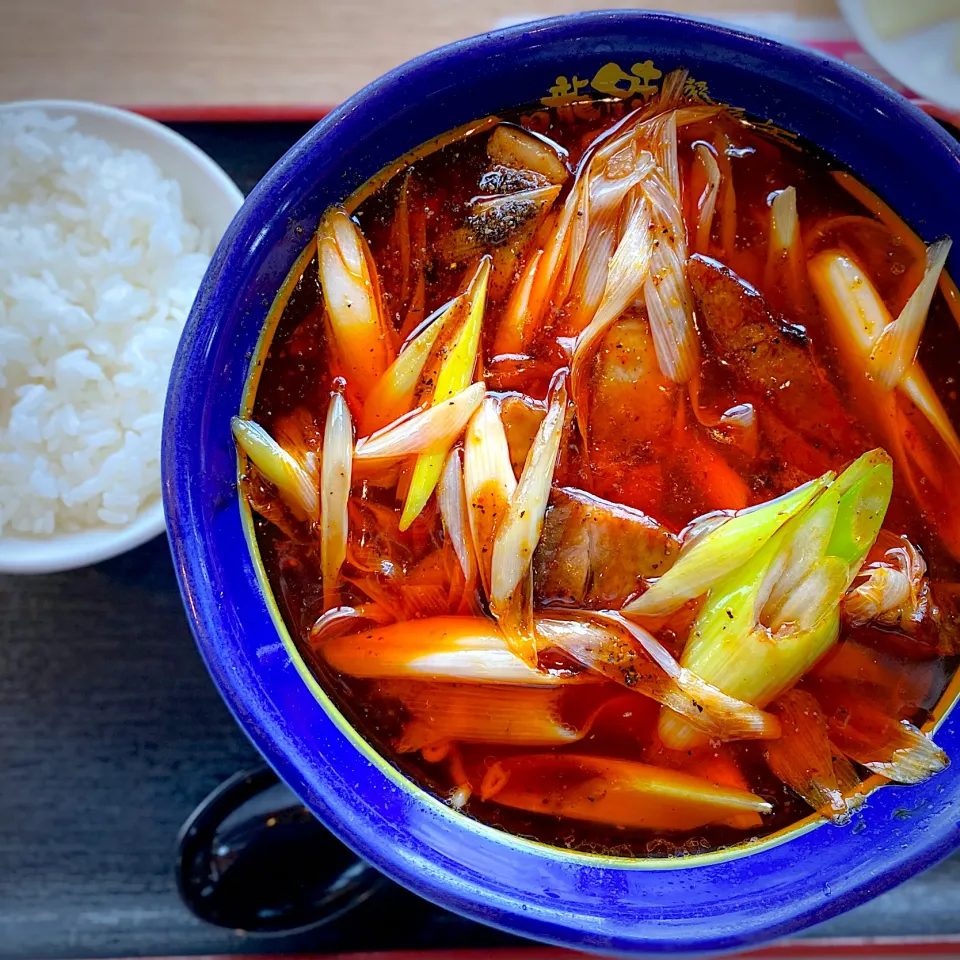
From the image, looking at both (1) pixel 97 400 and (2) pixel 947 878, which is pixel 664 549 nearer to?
(2) pixel 947 878

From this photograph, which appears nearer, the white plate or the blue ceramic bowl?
the blue ceramic bowl

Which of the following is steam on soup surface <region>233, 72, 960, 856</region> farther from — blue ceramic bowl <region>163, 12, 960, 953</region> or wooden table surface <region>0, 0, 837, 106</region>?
wooden table surface <region>0, 0, 837, 106</region>

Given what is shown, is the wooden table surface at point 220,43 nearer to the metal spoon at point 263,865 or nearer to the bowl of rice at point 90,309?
the bowl of rice at point 90,309

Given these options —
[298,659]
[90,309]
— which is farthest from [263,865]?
[90,309]

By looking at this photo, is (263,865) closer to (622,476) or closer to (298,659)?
(298,659)

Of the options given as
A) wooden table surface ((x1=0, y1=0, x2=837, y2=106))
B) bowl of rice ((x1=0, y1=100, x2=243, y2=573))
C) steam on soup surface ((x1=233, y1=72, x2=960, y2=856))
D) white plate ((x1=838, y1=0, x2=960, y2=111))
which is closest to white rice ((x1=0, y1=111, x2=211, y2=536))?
bowl of rice ((x1=0, y1=100, x2=243, y2=573))

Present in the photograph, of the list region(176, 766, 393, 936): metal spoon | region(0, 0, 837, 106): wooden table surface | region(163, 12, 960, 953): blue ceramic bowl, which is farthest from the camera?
region(0, 0, 837, 106): wooden table surface
